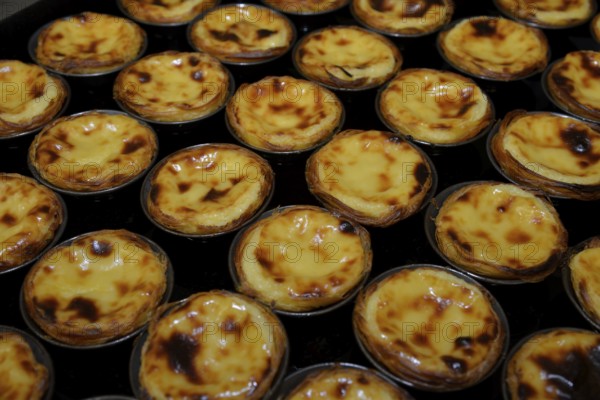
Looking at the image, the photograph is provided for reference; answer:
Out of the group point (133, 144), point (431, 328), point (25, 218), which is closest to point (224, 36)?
point (133, 144)

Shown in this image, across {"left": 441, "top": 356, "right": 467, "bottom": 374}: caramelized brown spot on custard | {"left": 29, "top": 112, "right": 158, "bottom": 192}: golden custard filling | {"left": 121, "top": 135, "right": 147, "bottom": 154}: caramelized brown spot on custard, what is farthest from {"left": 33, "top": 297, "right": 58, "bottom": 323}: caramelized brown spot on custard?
{"left": 441, "top": 356, "right": 467, "bottom": 374}: caramelized brown spot on custard

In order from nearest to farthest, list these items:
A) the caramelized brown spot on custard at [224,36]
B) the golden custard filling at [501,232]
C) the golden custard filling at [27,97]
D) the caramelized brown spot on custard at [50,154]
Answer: the golden custard filling at [501,232], the caramelized brown spot on custard at [50,154], the golden custard filling at [27,97], the caramelized brown spot on custard at [224,36]

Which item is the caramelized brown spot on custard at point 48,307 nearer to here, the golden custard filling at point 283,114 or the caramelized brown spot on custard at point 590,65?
the golden custard filling at point 283,114

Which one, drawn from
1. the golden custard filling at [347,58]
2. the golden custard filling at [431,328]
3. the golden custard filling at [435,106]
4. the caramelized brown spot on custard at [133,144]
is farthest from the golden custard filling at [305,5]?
the golden custard filling at [431,328]

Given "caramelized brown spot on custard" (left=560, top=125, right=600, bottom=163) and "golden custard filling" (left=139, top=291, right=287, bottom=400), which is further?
"caramelized brown spot on custard" (left=560, top=125, right=600, bottom=163)

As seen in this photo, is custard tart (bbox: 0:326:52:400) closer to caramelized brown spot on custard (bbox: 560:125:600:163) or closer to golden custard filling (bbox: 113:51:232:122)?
golden custard filling (bbox: 113:51:232:122)

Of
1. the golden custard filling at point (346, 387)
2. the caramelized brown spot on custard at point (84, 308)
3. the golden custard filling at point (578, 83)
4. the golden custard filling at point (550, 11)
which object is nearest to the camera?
the golden custard filling at point (346, 387)

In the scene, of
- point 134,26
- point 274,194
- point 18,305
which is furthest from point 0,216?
point 134,26
